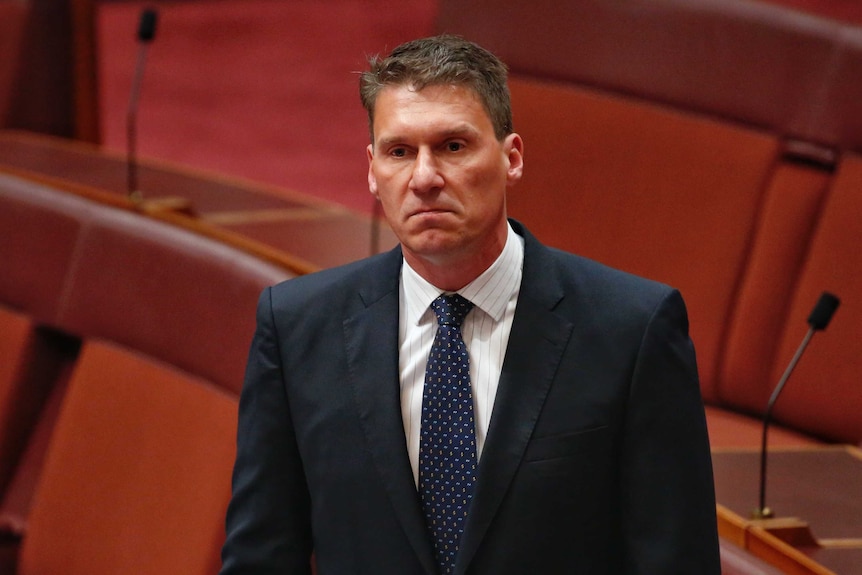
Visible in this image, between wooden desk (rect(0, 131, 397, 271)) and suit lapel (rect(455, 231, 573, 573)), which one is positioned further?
wooden desk (rect(0, 131, 397, 271))

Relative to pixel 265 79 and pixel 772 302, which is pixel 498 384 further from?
pixel 265 79

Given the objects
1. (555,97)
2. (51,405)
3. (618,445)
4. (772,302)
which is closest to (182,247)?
(51,405)

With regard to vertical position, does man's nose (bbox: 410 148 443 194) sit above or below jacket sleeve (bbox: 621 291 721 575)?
above

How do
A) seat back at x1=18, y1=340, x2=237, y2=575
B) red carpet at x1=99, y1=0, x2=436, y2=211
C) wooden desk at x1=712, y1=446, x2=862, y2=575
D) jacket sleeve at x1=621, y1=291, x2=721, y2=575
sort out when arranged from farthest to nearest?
1. red carpet at x1=99, y1=0, x2=436, y2=211
2. seat back at x1=18, y1=340, x2=237, y2=575
3. wooden desk at x1=712, y1=446, x2=862, y2=575
4. jacket sleeve at x1=621, y1=291, x2=721, y2=575

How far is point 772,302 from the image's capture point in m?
1.08

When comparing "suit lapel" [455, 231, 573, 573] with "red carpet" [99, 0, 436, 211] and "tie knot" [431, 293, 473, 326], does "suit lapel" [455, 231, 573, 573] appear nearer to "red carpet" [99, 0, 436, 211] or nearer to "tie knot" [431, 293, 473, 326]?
"tie knot" [431, 293, 473, 326]

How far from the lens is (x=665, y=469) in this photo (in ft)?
1.62

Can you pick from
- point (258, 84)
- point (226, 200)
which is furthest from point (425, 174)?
point (258, 84)

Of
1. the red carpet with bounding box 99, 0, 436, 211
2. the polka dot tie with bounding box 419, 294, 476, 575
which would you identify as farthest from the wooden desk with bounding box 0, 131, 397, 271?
the polka dot tie with bounding box 419, 294, 476, 575

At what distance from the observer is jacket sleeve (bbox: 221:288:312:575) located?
1.77 ft

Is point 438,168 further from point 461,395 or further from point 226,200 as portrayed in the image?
point 226,200

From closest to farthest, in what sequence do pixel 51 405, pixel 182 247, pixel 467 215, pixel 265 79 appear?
1. pixel 467 215
2. pixel 182 247
3. pixel 51 405
4. pixel 265 79

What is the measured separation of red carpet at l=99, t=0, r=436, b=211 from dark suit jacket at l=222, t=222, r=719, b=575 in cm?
127

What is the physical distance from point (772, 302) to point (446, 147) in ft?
2.10
